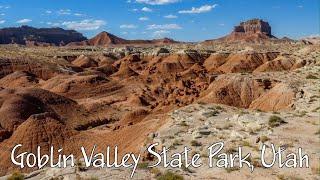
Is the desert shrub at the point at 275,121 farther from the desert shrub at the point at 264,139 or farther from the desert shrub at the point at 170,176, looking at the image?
the desert shrub at the point at 170,176

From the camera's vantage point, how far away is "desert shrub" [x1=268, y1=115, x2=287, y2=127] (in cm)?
2768

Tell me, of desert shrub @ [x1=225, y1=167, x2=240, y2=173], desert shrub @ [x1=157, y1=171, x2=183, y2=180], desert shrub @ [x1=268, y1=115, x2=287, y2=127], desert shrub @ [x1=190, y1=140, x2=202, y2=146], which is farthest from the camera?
desert shrub @ [x1=268, y1=115, x2=287, y2=127]

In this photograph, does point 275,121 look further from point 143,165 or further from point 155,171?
point 155,171

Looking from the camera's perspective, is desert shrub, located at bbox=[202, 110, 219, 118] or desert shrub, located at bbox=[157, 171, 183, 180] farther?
desert shrub, located at bbox=[202, 110, 219, 118]

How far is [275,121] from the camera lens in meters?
28.2

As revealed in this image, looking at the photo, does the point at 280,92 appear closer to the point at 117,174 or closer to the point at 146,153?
the point at 146,153

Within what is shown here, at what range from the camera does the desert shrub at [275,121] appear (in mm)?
27677

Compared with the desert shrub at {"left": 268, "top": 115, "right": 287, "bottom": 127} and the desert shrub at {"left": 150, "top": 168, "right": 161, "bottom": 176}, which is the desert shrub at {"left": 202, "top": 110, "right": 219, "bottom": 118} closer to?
the desert shrub at {"left": 268, "top": 115, "right": 287, "bottom": 127}

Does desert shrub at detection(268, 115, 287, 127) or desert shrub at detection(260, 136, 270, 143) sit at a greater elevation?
A: desert shrub at detection(268, 115, 287, 127)

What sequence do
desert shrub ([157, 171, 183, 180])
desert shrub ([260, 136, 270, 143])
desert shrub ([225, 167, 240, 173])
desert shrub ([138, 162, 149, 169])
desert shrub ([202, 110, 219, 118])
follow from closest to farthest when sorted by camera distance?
desert shrub ([157, 171, 183, 180]) < desert shrub ([225, 167, 240, 173]) < desert shrub ([138, 162, 149, 169]) < desert shrub ([260, 136, 270, 143]) < desert shrub ([202, 110, 219, 118])

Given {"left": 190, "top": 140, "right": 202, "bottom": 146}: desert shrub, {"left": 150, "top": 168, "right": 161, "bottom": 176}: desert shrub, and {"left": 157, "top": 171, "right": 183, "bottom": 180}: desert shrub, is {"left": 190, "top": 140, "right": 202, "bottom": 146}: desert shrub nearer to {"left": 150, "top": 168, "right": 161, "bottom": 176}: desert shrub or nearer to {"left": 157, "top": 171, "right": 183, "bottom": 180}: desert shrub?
{"left": 150, "top": 168, "right": 161, "bottom": 176}: desert shrub

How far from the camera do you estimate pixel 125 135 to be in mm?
37062

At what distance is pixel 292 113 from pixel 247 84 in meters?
23.8

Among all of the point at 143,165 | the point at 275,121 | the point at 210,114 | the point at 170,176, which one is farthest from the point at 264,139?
the point at 210,114
